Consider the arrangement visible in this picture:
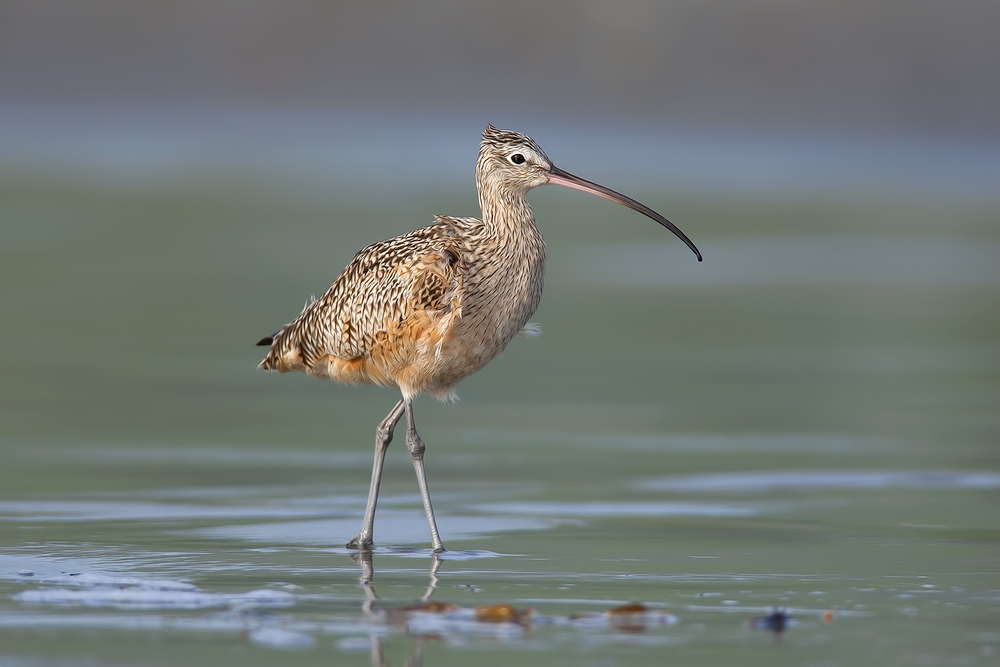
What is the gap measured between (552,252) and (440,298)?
11.9 metres

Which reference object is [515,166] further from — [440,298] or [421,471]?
[421,471]

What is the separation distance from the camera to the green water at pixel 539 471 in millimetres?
6387

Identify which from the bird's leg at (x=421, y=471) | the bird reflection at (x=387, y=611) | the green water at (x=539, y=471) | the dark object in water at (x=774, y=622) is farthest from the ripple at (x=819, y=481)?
the dark object in water at (x=774, y=622)

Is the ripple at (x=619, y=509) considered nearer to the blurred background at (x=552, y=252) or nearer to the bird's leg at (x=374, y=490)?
the blurred background at (x=552, y=252)

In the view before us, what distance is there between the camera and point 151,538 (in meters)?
7.82

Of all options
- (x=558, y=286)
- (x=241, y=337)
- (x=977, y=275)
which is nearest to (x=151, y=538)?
(x=241, y=337)

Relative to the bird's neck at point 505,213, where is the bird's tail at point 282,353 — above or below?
below

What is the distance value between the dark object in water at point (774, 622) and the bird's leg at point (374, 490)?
1.94 metres

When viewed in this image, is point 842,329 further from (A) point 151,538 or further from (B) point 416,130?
(B) point 416,130

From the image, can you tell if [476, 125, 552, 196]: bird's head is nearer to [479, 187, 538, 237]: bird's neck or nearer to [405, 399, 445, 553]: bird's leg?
[479, 187, 538, 237]: bird's neck

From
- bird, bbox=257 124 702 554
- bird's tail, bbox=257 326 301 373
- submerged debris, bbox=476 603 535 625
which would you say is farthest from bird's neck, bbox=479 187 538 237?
submerged debris, bbox=476 603 535 625

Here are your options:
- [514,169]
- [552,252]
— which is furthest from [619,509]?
[552,252]

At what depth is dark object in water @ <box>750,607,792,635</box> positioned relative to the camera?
6.37 m

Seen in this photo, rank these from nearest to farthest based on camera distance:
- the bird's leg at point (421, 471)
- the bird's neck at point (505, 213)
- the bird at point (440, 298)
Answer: the bird's leg at point (421, 471) < the bird at point (440, 298) < the bird's neck at point (505, 213)
